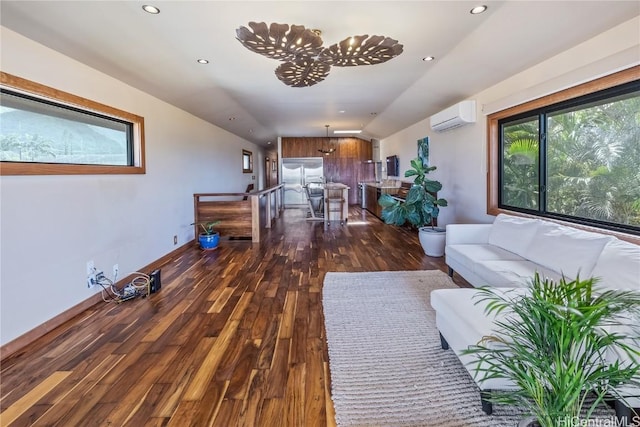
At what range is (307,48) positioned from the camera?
7.99 feet

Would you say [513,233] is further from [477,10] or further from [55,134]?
[55,134]

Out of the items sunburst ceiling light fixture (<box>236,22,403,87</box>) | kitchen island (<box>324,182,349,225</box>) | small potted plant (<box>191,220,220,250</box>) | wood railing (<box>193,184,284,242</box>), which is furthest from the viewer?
kitchen island (<box>324,182,349,225</box>)

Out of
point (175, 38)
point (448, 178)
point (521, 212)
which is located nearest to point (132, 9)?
A: point (175, 38)

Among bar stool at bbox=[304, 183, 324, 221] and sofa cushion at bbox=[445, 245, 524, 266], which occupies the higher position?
bar stool at bbox=[304, 183, 324, 221]

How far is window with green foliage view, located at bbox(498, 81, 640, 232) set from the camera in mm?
2479

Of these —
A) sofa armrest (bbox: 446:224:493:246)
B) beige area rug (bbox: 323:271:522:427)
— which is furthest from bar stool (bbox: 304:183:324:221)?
beige area rug (bbox: 323:271:522:427)

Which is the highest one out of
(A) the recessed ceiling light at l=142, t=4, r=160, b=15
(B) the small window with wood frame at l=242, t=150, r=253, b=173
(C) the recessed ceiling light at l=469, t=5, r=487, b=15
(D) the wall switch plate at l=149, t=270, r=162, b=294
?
(C) the recessed ceiling light at l=469, t=5, r=487, b=15

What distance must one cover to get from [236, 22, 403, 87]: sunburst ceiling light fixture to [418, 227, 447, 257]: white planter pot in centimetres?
261

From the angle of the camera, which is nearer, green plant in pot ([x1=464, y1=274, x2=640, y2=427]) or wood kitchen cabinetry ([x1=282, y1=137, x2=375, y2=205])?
green plant in pot ([x1=464, y1=274, x2=640, y2=427])

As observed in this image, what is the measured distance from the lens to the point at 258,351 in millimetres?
2244

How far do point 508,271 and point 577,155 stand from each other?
1.34m

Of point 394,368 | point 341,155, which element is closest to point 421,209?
point 394,368

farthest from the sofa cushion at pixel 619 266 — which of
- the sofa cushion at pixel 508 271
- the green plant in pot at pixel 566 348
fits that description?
the green plant in pot at pixel 566 348

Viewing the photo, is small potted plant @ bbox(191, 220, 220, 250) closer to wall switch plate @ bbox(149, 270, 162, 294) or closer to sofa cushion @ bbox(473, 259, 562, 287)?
wall switch plate @ bbox(149, 270, 162, 294)
